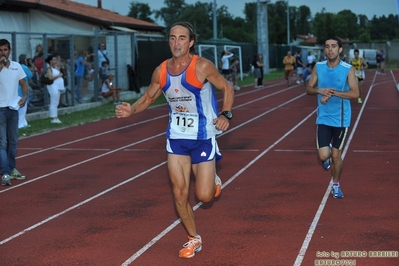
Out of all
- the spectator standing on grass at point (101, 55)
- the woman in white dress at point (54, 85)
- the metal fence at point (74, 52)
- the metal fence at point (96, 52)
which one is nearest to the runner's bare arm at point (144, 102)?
the metal fence at point (96, 52)

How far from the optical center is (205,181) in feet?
22.1

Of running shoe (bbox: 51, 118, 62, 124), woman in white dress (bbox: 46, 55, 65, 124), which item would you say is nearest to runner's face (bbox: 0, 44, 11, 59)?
woman in white dress (bbox: 46, 55, 65, 124)

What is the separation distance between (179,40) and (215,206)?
2877 millimetres

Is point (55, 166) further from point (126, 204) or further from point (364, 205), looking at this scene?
point (364, 205)

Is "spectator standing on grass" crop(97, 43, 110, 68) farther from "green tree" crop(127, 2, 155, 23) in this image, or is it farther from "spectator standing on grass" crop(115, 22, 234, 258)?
"green tree" crop(127, 2, 155, 23)

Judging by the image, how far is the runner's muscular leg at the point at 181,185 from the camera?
6699 mm

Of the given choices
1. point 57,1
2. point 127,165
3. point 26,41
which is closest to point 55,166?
point 127,165

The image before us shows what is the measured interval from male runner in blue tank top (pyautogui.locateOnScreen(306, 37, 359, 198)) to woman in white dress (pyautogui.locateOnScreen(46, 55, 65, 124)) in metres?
11.1

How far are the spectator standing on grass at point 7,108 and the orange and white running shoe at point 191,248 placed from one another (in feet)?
15.0

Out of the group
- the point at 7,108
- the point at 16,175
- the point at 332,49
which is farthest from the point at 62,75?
the point at 332,49

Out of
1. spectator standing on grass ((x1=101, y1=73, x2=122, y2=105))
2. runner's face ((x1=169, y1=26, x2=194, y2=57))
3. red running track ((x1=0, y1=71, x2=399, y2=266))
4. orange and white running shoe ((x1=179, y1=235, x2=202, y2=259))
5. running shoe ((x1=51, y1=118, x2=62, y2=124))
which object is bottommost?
red running track ((x1=0, y1=71, x2=399, y2=266))

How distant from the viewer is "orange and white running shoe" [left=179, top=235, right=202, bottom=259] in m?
6.63

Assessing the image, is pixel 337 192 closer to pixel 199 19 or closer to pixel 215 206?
pixel 215 206

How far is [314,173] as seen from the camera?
11195mm
